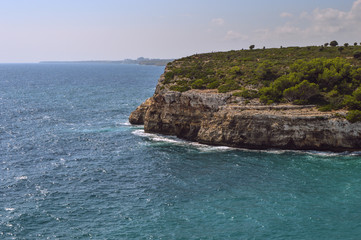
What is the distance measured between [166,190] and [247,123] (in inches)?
926

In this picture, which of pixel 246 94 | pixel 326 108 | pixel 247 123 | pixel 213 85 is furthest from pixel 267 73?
pixel 247 123

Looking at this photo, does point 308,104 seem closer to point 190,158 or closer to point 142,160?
point 190,158

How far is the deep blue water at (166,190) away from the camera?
3372 centimetres

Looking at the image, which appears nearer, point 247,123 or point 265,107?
point 247,123

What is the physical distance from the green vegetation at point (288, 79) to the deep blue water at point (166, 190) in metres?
12.7

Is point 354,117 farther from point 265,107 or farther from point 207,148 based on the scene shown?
point 207,148

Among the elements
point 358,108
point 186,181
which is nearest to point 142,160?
point 186,181

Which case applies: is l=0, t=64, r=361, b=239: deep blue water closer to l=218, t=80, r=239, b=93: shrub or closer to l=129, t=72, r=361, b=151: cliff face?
l=129, t=72, r=361, b=151: cliff face

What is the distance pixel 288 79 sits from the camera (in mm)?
67000

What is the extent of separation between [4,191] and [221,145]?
1482 inches

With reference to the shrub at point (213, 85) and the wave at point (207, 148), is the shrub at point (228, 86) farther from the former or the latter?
the wave at point (207, 148)

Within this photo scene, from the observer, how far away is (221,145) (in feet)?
205

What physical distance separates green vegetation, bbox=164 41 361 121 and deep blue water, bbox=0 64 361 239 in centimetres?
1265

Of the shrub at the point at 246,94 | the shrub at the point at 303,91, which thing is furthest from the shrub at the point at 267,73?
the shrub at the point at 303,91
